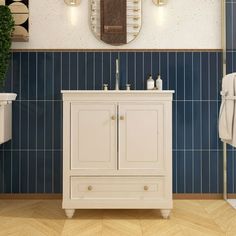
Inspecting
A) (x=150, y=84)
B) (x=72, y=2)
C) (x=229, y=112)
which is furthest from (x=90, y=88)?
(x=229, y=112)

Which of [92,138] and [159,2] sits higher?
[159,2]

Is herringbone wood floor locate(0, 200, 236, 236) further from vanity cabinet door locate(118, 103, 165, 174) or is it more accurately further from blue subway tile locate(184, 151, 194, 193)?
vanity cabinet door locate(118, 103, 165, 174)

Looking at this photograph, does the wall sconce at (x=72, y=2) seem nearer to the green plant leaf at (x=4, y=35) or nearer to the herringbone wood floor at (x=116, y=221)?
the green plant leaf at (x=4, y=35)

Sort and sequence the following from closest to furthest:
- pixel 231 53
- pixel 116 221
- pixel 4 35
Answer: pixel 116 221 → pixel 4 35 → pixel 231 53

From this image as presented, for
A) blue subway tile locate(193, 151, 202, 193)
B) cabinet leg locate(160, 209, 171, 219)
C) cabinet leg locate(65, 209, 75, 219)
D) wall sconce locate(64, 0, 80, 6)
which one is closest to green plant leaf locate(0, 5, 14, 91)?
wall sconce locate(64, 0, 80, 6)

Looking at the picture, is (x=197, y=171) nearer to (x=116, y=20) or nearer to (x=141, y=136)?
(x=141, y=136)

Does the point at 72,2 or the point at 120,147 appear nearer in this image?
the point at 120,147

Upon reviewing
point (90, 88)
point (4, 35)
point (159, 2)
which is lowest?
point (90, 88)

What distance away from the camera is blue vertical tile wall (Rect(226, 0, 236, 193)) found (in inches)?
119

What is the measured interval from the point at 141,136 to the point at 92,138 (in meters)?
0.35

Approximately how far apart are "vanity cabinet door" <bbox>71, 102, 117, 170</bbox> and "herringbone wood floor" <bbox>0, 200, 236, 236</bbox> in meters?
0.38

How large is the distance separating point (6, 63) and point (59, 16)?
634 mm

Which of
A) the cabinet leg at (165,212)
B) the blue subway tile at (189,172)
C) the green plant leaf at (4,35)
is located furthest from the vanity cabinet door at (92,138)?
the blue subway tile at (189,172)

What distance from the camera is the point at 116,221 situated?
262cm
